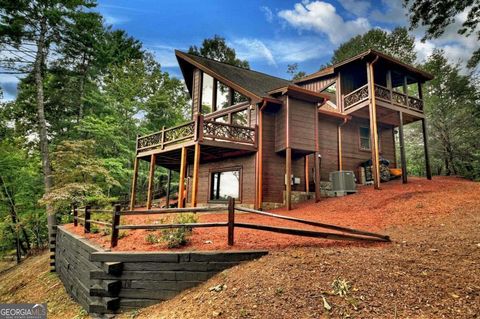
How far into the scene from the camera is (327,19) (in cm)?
1689

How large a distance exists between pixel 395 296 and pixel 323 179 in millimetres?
11569

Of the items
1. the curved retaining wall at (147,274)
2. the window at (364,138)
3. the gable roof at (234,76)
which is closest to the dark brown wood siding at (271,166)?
the gable roof at (234,76)

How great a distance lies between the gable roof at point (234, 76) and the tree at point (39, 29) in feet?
21.5

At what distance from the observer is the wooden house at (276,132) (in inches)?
480

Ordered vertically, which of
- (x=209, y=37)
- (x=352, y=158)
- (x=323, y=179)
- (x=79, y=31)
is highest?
(x=209, y=37)

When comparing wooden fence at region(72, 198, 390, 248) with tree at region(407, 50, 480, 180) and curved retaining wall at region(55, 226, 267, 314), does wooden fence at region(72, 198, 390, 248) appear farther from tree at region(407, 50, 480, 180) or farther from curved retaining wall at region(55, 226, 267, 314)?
tree at region(407, 50, 480, 180)

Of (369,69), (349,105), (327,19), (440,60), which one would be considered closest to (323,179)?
(349,105)

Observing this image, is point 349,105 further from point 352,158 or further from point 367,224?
point 367,224

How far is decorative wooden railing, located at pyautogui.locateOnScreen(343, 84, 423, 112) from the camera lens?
540 inches

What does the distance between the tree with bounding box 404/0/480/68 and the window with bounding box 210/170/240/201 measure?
9.26 m

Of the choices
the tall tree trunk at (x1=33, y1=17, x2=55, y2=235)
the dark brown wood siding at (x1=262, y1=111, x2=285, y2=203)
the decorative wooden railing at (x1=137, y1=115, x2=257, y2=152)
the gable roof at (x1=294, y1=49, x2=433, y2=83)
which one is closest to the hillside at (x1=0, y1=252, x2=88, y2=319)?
the tall tree trunk at (x1=33, y1=17, x2=55, y2=235)

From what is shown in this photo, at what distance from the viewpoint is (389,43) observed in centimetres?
2855

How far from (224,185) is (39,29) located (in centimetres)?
1382

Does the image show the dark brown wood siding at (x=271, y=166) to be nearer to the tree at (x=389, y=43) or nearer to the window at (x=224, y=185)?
the window at (x=224, y=185)
